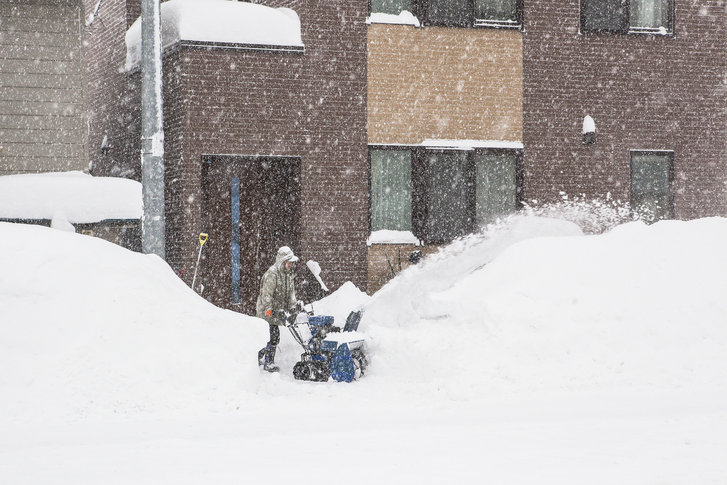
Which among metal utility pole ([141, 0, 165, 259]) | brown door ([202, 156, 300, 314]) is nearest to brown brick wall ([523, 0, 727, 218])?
brown door ([202, 156, 300, 314])

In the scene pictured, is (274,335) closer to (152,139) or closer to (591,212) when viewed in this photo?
(152,139)

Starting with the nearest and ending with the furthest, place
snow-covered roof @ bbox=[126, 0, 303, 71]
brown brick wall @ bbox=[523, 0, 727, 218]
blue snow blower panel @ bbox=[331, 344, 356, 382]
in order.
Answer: blue snow blower panel @ bbox=[331, 344, 356, 382] → snow-covered roof @ bbox=[126, 0, 303, 71] → brown brick wall @ bbox=[523, 0, 727, 218]

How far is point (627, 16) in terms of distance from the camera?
1812cm

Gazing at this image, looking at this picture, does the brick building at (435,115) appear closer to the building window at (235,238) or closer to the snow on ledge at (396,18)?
the snow on ledge at (396,18)

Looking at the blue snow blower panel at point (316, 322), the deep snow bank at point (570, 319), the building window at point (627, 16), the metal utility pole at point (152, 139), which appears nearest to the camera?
the deep snow bank at point (570, 319)

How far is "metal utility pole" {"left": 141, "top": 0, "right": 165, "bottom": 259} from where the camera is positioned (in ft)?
38.7

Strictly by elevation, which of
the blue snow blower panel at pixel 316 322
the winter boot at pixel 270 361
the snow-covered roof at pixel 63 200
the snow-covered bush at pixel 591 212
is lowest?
the winter boot at pixel 270 361

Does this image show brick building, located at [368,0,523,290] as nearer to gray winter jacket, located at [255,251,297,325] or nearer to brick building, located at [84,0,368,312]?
brick building, located at [84,0,368,312]

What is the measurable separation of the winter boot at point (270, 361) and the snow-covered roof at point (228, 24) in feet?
20.1

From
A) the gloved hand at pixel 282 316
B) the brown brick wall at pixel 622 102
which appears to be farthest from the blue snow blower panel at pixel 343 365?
the brown brick wall at pixel 622 102

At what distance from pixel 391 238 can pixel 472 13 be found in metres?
3.99

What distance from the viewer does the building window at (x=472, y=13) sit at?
17.0 metres

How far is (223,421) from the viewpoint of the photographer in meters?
9.00

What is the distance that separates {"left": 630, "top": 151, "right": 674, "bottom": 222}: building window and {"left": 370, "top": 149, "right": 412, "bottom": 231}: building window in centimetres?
421
